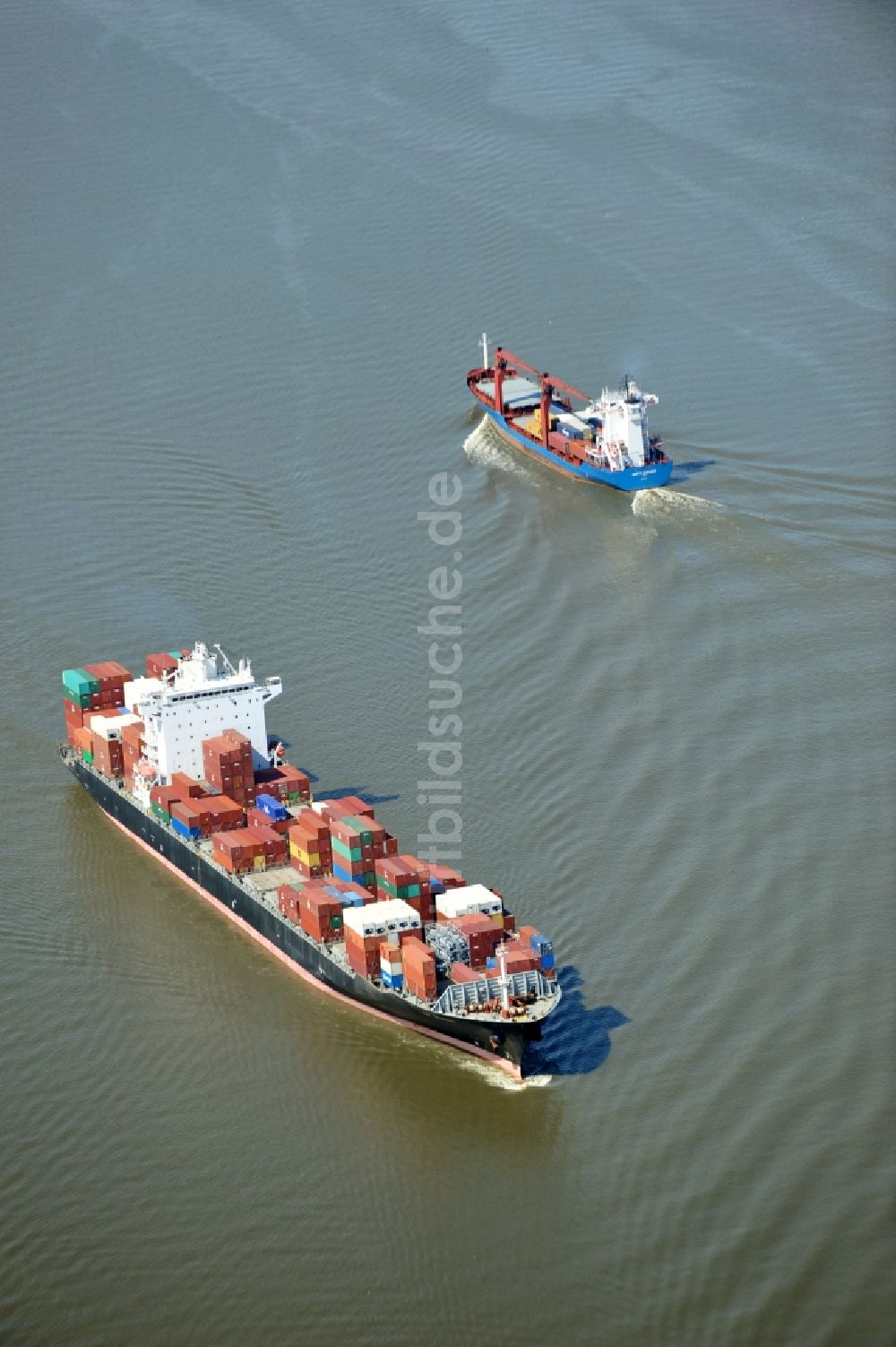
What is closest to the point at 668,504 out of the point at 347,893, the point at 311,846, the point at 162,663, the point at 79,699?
the point at 162,663

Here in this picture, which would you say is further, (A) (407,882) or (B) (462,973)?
(A) (407,882)

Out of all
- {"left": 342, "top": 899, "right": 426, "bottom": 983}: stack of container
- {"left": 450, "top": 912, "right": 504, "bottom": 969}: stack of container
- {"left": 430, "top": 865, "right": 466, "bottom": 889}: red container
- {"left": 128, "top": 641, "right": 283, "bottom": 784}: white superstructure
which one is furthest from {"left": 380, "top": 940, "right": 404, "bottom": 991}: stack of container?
{"left": 128, "top": 641, "right": 283, "bottom": 784}: white superstructure


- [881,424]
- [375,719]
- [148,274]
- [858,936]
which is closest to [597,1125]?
[858,936]

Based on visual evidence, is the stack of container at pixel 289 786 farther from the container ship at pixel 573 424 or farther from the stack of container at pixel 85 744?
the container ship at pixel 573 424

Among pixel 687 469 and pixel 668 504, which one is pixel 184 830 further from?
pixel 687 469

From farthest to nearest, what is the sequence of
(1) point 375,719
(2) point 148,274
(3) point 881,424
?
(2) point 148,274 < (3) point 881,424 < (1) point 375,719

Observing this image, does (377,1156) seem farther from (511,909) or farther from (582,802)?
(582,802)
